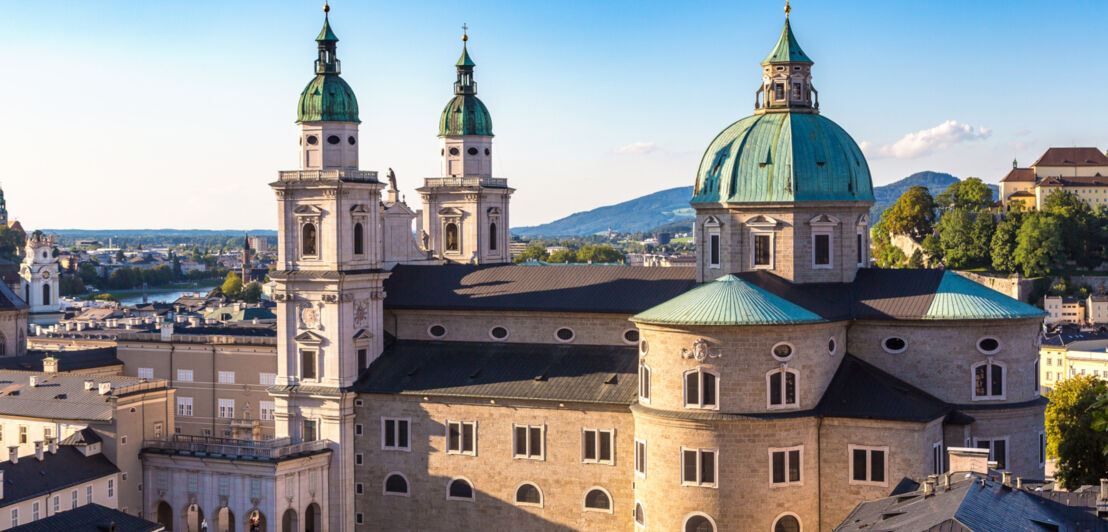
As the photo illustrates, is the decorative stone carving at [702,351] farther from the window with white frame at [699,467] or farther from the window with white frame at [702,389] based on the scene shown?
the window with white frame at [699,467]

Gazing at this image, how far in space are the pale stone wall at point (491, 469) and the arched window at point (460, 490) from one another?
8.9 inches

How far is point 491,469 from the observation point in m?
61.2

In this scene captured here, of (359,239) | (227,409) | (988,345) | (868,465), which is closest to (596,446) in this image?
(868,465)

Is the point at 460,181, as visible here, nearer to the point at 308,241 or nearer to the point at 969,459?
the point at 308,241

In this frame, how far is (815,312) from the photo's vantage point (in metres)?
55.7

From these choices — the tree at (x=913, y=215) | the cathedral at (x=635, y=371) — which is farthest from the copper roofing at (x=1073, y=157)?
the cathedral at (x=635, y=371)

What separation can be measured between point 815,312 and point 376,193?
928 inches

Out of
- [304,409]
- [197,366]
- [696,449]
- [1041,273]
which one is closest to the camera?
[696,449]

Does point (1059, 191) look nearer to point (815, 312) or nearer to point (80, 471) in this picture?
point (815, 312)

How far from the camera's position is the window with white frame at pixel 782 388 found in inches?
2104

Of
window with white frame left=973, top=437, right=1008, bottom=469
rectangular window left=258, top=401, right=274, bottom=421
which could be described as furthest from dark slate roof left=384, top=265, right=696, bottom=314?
rectangular window left=258, top=401, right=274, bottom=421

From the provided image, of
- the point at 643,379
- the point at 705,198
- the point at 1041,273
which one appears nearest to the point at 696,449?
the point at 643,379

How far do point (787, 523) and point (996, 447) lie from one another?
32.8ft

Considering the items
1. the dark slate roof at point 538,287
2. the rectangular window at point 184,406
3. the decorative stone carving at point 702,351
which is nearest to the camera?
the decorative stone carving at point 702,351
